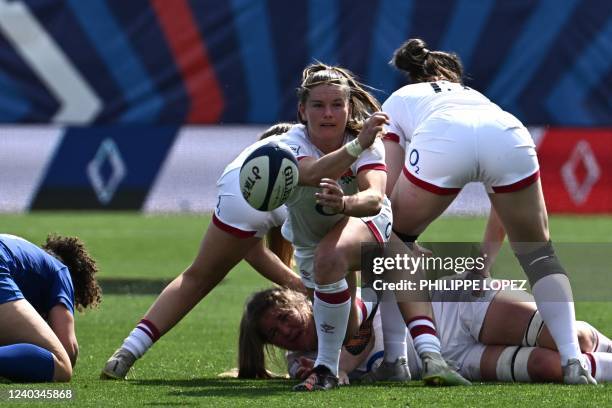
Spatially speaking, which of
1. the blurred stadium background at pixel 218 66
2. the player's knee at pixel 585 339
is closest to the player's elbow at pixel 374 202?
the player's knee at pixel 585 339

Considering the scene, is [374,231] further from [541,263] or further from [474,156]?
[541,263]

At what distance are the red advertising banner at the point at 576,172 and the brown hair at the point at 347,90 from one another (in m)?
11.8

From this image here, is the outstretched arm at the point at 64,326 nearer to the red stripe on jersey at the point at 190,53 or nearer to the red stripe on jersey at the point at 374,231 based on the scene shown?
the red stripe on jersey at the point at 374,231

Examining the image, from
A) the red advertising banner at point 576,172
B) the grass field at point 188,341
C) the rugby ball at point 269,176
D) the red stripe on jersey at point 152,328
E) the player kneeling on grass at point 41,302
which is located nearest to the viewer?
the grass field at point 188,341

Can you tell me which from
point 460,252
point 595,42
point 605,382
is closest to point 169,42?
point 595,42

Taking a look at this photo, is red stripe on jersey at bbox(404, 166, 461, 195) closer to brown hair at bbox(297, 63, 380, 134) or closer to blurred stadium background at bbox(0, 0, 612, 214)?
brown hair at bbox(297, 63, 380, 134)

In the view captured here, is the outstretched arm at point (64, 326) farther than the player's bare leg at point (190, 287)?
No

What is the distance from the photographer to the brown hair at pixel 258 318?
19.2 ft

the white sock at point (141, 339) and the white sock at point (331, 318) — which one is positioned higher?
the white sock at point (331, 318)

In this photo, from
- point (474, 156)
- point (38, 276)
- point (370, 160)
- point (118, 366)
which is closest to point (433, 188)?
point (474, 156)

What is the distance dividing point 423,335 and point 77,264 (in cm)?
173

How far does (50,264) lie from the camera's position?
580 cm

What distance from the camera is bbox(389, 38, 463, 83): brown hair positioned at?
6.42 metres

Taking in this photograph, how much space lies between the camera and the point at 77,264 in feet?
20.2
